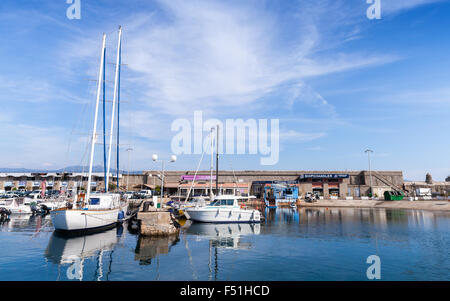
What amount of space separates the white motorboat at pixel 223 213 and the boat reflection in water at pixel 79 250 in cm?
1050

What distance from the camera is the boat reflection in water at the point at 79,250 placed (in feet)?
46.7

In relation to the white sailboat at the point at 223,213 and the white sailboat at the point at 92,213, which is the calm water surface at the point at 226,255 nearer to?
the white sailboat at the point at 92,213

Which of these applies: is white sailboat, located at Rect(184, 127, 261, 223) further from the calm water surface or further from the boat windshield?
the calm water surface

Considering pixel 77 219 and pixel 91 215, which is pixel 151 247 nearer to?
pixel 91 215

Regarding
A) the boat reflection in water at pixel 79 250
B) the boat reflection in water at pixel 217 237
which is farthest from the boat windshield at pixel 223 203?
the boat reflection in water at pixel 79 250

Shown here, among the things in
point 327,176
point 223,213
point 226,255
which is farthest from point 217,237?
point 327,176

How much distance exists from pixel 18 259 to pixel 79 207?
1022 cm

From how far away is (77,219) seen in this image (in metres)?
23.5

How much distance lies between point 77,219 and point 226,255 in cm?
1497

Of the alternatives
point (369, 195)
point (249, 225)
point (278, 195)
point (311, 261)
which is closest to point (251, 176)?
point (278, 195)

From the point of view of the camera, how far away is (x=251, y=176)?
8744 centimetres

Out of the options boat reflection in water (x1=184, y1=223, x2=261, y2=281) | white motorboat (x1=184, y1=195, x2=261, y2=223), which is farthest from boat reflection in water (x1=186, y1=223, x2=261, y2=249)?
white motorboat (x1=184, y1=195, x2=261, y2=223)
